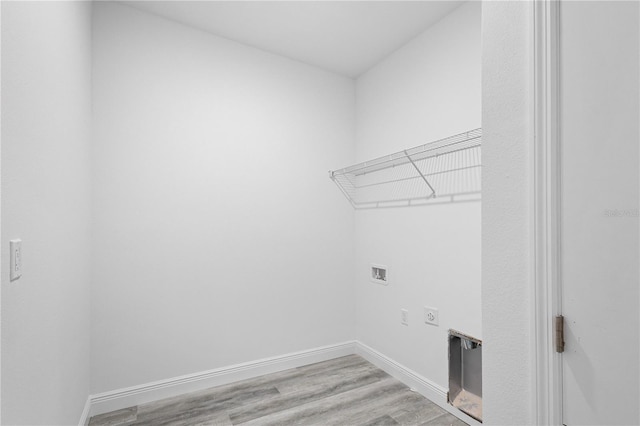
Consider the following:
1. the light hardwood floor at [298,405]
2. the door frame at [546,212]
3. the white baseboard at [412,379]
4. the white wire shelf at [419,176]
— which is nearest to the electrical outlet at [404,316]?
the white baseboard at [412,379]

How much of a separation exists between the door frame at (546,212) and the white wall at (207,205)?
1.93 meters

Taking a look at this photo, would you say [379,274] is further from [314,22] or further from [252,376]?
[314,22]

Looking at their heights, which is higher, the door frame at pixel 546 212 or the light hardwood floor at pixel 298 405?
the door frame at pixel 546 212

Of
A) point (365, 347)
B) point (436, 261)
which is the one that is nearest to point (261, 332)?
point (365, 347)

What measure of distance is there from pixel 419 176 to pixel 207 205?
4.89 feet

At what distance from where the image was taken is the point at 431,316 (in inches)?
83.6

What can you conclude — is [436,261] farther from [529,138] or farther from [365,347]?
[529,138]

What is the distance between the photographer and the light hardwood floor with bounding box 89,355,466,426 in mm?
1868

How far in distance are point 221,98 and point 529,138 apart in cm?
205

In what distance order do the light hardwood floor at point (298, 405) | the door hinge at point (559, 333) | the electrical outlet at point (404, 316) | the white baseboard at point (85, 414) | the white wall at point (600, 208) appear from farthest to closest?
the electrical outlet at point (404, 316) < the light hardwood floor at point (298, 405) < the white baseboard at point (85, 414) < the door hinge at point (559, 333) < the white wall at point (600, 208)

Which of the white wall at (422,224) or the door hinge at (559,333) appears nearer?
the door hinge at (559,333)

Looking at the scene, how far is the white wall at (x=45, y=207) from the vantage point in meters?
0.88

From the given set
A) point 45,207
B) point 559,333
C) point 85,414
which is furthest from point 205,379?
point 559,333

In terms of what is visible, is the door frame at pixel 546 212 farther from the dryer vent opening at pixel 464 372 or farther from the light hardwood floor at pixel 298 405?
the light hardwood floor at pixel 298 405
